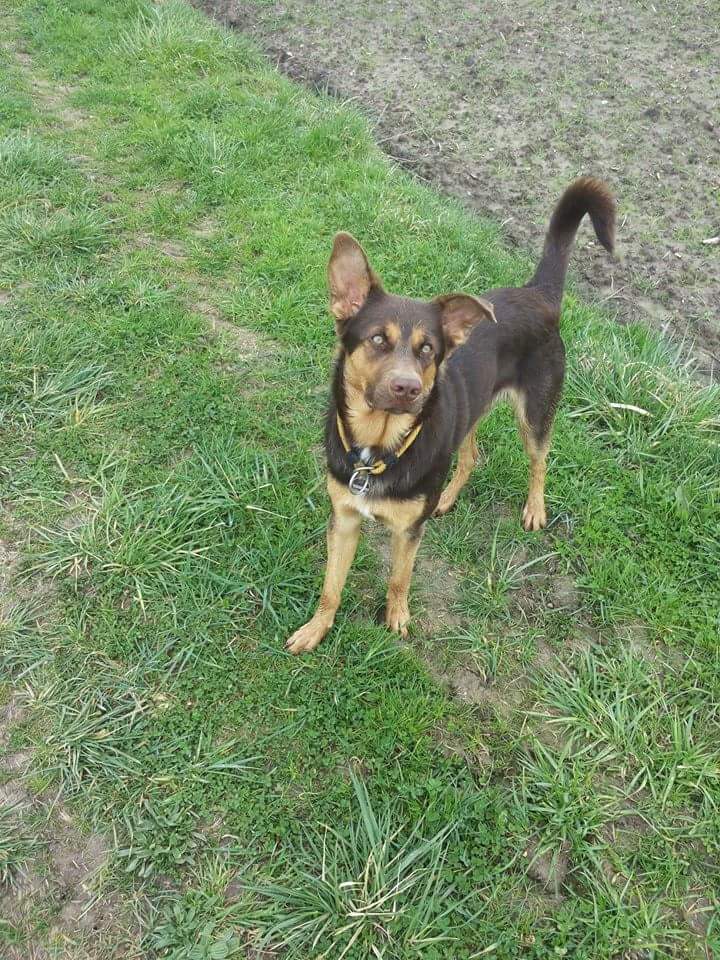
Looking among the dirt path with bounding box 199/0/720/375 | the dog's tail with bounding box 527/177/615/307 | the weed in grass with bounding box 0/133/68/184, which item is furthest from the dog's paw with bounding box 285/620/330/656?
the weed in grass with bounding box 0/133/68/184

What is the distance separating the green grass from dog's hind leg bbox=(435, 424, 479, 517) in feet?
0.28

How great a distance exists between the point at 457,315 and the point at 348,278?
474 mm

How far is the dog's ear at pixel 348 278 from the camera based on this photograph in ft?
8.08

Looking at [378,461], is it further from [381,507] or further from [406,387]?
[406,387]

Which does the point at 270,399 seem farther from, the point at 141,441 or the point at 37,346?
the point at 37,346

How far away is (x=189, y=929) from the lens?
2.15 meters

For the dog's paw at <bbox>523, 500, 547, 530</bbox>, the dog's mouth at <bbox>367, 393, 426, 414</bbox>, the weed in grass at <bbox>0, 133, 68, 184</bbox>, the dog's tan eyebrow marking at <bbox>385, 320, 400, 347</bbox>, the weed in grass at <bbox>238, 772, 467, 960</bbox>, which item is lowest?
the weed in grass at <bbox>238, 772, 467, 960</bbox>

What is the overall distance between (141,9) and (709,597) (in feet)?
27.7

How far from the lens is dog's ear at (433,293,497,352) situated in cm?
254

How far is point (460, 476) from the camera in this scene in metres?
3.69

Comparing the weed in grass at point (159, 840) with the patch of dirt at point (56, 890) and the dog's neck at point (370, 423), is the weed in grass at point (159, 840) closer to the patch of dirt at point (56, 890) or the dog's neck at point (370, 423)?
the patch of dirt at point (56, 890)

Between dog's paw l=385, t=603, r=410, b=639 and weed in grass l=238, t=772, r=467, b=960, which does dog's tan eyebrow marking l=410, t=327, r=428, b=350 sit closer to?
dog's paw l=385, t=603, r=410, b=639

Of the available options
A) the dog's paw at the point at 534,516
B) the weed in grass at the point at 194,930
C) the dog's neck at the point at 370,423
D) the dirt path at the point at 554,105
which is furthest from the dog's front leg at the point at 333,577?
the dirt path at the point at 554,105

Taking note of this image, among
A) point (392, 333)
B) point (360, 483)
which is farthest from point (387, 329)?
point (360, 483)
